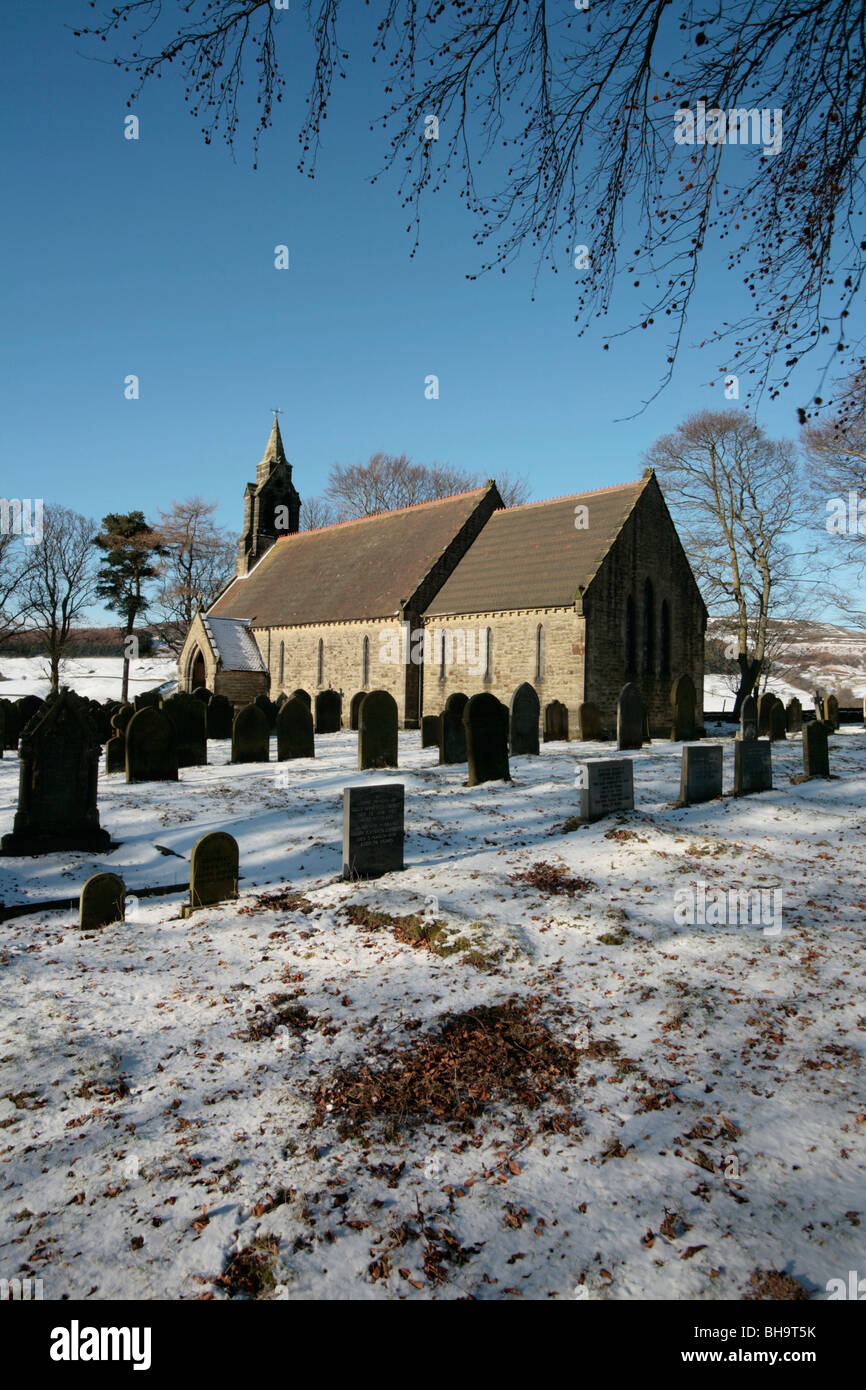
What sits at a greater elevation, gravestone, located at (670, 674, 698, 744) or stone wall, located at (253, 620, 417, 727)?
stone wall, located at (253, 620, 417, 727)

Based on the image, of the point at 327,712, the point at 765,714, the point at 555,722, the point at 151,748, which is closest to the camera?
the point at 151,748

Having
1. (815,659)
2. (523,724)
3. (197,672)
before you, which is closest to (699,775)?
(523,724)

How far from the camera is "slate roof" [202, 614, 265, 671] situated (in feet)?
91.5

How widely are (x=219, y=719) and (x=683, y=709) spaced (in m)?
11.8

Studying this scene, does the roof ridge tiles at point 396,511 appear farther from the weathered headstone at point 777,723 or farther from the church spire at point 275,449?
the weathered headstone at point 777,723

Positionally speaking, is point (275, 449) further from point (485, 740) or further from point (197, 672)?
point (485, 740)

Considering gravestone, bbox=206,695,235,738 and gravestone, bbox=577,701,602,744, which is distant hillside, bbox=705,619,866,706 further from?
gravestone, bbox=206,695,235,738

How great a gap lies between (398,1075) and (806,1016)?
7.96 ft

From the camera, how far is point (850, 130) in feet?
12.1

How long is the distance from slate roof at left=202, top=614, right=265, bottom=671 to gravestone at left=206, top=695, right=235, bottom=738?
31.9 feet

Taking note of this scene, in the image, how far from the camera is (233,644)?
A: 28703mm

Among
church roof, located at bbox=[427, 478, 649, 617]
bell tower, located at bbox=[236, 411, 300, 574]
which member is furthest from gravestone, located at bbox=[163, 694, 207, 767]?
bell tower, located at bbox=[236, 411, 300, 574]

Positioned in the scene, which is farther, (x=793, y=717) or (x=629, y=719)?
(x=793, y=717)

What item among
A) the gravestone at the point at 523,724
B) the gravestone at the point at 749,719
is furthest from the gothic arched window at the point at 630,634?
the gravestone at the point at 523,724
